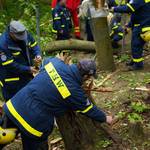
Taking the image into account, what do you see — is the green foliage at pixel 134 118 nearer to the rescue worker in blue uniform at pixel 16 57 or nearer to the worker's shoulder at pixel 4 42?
the rescue worker in blue uniform at pixel 16 57

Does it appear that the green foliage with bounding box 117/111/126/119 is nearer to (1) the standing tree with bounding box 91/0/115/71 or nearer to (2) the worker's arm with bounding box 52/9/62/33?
(1) the standing tree with bounding box 91/0/115/71

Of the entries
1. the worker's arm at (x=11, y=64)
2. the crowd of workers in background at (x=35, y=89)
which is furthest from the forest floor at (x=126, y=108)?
the worker's arm at (x=11, y=64)

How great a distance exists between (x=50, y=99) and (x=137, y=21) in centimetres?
436

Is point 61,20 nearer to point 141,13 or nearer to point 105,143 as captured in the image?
point 141,13

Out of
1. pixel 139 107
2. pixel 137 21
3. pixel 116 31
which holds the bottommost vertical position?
pixel 139 107

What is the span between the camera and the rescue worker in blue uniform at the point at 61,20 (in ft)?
37.6

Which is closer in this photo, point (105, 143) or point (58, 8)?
point (105, 143)

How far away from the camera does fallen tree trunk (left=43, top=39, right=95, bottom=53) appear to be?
10.7 meters

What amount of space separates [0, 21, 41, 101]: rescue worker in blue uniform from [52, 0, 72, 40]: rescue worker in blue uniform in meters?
4.61

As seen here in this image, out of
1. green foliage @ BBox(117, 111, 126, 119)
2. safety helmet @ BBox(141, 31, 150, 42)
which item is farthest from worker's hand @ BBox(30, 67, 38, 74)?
safety helmet @ BBox(141, 31, 150, 42)

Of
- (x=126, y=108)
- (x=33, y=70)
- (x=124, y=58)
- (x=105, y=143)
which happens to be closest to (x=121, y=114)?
(x=126, y=108)

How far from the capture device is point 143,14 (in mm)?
8797

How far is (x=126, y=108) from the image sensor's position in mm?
7184

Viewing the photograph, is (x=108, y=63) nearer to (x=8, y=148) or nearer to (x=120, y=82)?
(x=120, y=82)
